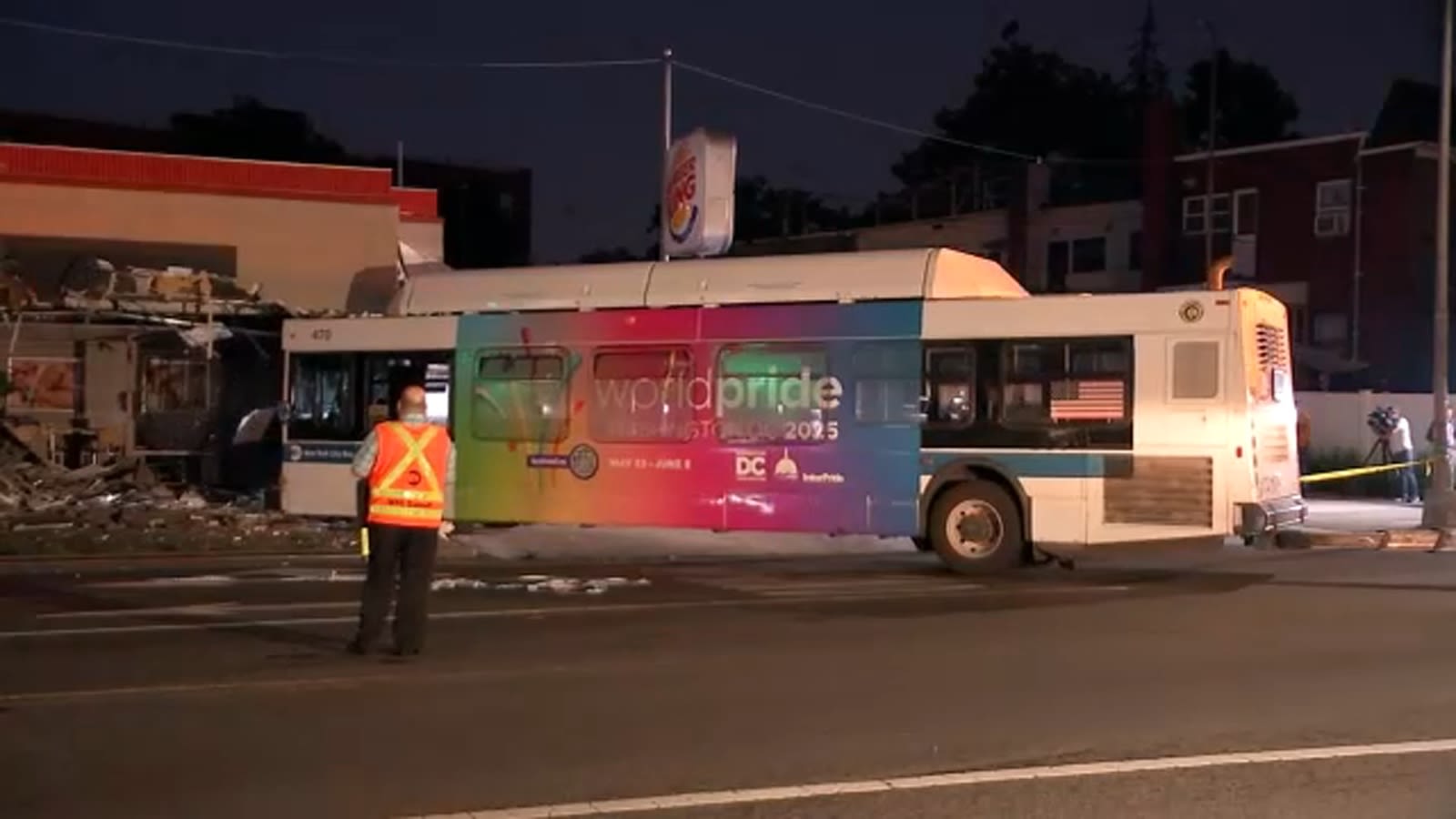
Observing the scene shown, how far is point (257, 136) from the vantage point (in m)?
64.8

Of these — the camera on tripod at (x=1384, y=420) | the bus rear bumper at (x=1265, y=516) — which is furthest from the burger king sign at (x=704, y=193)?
the camera on tripod at (x=1384, y=420)

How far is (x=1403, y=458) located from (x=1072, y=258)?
70.1 ft

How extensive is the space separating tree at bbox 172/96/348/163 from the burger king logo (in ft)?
133

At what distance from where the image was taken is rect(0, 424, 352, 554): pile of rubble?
62.1 feet

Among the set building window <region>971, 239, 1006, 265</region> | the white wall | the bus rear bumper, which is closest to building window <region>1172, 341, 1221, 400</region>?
the bus rear bumper

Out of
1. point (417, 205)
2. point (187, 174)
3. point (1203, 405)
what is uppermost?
point (417, 205)

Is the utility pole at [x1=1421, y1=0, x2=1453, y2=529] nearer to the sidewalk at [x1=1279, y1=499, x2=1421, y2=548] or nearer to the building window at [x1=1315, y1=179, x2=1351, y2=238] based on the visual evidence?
the sidewalk at [x1=1279, y1=499, x2=1421, y2=548]

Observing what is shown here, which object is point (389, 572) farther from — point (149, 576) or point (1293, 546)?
point (1293, 546)

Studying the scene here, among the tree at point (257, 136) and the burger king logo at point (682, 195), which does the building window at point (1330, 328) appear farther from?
the tree at point (257, 136)

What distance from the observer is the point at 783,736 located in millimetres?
8359

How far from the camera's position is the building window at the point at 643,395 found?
1745cm

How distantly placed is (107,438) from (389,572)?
1768cm

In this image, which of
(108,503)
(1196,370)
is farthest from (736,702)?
(108,503)

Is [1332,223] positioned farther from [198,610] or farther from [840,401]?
[198,610]
